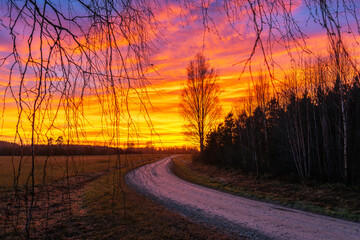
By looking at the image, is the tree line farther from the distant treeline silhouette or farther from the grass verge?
the distant treeline silhouette

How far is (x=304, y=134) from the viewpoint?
1714 centimetres

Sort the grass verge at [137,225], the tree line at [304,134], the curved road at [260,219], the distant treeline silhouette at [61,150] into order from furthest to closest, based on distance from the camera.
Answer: the tree line at [304,134] → the curved road at [260,219] → the grass verge at [137,225] → the distant treeline silhouette at [61,150]

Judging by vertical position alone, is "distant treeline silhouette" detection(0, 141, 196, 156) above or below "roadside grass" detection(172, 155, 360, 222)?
above

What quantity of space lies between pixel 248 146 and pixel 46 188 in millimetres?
23372

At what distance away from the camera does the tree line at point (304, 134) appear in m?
14.2

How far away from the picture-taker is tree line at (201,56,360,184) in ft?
46.5

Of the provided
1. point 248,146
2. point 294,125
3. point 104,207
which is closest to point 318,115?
point 294,125

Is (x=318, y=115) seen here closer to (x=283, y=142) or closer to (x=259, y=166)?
(x=283, y=142)

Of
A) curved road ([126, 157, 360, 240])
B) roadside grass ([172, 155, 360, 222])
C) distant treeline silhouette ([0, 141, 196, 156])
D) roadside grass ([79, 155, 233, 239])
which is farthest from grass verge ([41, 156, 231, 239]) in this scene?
roadside grass ([172, 155, 360, 222])

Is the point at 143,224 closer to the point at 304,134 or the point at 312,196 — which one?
the point at 312,196

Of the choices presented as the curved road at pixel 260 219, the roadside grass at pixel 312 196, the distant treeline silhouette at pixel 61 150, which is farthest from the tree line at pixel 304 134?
the distant treeline silhouette at pixel 61 150

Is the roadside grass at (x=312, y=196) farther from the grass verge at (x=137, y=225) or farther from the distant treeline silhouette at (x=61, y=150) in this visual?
the distant treeline silhouette at (x=61, y=150)

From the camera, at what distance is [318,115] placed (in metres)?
16.6

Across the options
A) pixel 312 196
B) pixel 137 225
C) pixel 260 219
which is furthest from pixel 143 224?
pixel 312 196
